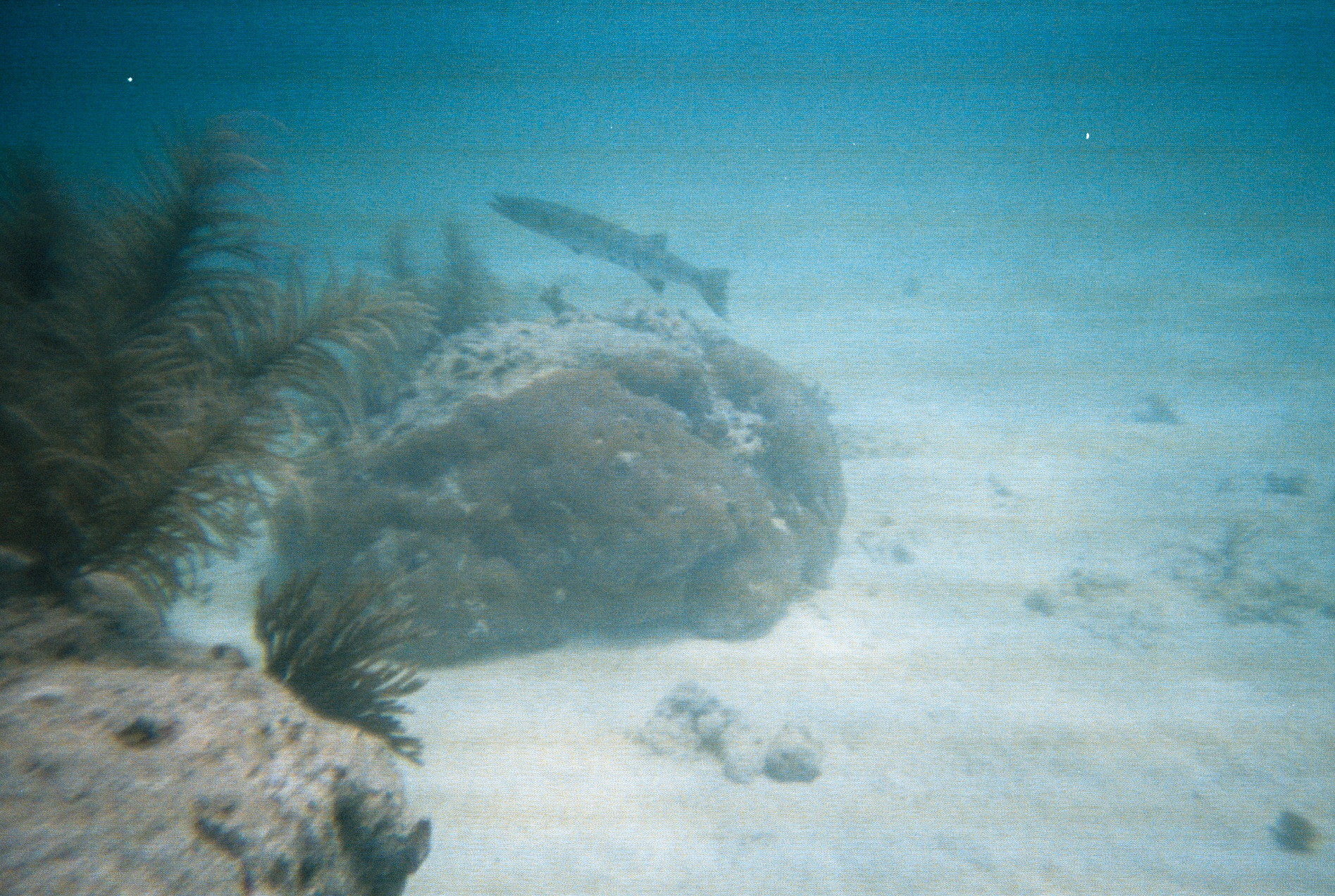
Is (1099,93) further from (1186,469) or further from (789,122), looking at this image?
(1186,469)

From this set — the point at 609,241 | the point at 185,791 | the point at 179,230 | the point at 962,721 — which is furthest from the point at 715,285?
the point at 185,791

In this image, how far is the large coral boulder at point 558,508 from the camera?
5.60m

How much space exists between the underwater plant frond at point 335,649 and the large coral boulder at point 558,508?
2.30m

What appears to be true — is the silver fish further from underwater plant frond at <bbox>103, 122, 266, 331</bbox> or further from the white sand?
underwater plant frond at <bbox>103, 122, 266, 331</bbox>

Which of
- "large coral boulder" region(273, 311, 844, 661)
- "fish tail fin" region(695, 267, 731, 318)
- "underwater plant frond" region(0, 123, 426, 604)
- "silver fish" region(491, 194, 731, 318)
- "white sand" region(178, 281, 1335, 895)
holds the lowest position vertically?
"white sand" region(178, 281, 1335, 895)

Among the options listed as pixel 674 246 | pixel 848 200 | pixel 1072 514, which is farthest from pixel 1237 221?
pixel 1072 514

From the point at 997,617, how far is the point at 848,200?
167ft

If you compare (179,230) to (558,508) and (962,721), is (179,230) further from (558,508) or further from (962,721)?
(962,721)

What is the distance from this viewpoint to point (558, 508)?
19.6ft

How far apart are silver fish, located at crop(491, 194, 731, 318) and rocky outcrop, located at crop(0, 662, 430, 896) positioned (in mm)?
7761

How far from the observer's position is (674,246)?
32062 mm

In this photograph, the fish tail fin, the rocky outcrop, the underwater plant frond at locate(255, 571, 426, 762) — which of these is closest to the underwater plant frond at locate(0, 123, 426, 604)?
the underwater plant frond at locate(255, 571, 426, 762)

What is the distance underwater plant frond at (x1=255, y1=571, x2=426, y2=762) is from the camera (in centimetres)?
287

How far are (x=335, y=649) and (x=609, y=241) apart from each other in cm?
756
